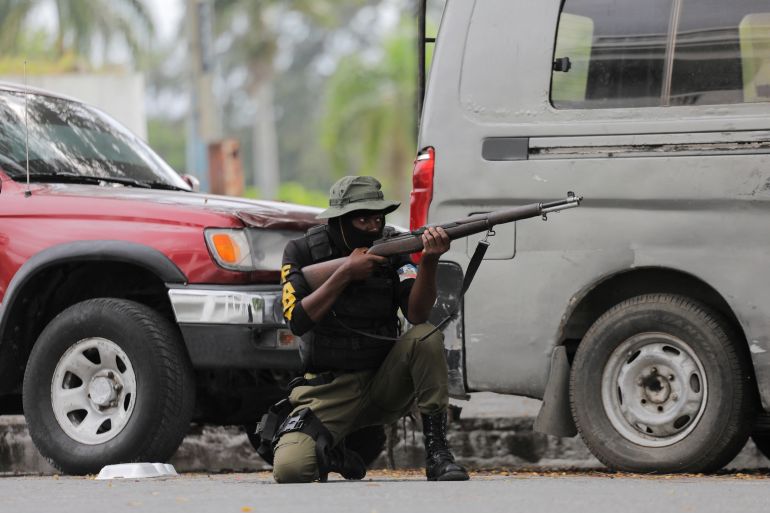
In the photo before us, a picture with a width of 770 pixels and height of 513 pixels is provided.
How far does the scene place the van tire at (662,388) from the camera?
5906 mm

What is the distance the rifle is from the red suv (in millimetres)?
593

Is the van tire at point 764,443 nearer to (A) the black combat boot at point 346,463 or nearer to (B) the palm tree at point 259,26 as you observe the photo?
(A) the black combat boot at point 346,463

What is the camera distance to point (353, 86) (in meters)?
45.2

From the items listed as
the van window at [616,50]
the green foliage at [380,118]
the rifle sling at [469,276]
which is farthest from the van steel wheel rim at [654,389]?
the green foliage at [380,118]

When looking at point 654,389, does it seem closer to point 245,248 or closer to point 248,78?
point 245,248

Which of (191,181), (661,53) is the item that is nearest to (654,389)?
(661,53)

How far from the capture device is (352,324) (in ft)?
19.7

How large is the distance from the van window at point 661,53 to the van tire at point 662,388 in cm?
83

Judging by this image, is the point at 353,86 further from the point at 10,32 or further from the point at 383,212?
the point at 383,212

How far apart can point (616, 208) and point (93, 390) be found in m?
2.35

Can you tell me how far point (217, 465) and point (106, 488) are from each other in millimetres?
2619

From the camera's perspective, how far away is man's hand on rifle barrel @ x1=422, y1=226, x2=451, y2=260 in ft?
18.7

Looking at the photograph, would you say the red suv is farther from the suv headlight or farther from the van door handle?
the van door handle

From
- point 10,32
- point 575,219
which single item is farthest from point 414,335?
point 10,32
